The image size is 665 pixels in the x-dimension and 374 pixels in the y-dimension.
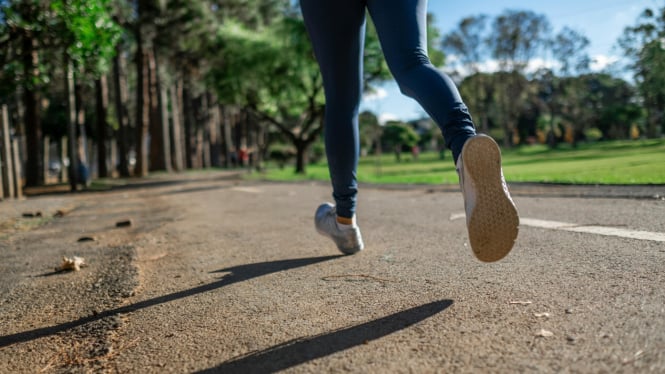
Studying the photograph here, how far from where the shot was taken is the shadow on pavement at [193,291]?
174 centimetres

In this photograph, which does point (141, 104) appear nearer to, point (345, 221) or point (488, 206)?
point (345, 221)

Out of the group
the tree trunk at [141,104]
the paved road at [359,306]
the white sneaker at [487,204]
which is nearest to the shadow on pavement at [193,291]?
the paved road at [359,306]

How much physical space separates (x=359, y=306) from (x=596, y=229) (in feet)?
5.83

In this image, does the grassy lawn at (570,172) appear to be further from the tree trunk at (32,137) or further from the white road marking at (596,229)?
the tree trunk at (32,137)

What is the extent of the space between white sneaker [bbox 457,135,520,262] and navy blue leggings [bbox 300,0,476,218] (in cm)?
10

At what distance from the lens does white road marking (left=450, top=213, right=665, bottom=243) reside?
2.48m

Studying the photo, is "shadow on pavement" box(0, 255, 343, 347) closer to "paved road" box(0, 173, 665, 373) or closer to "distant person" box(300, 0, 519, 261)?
"paved road" box(0, 173, 665, 373)

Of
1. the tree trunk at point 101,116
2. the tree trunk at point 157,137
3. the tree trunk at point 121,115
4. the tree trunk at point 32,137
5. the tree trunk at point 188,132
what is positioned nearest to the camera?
the tree trunk at point 32,137

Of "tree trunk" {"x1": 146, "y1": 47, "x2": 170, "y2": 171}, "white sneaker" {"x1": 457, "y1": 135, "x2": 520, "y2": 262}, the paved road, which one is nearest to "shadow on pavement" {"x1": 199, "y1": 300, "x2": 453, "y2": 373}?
the paved road

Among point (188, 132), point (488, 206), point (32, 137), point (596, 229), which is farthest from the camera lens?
point (188, 132)

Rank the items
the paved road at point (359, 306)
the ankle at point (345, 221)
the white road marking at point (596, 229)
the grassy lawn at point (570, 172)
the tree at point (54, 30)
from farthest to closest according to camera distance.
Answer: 1. the tree at point (54, 30)
2. the grassy lawn at point (570, 172)
3. the ankle at point (345, 221)
4. the white road marking at point (596, 229)
5. the paved road at point (359, 306)

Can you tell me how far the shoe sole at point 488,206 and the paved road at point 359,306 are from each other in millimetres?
185

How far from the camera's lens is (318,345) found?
1.42 meters

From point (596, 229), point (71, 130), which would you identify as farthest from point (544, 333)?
point (71, 130)
